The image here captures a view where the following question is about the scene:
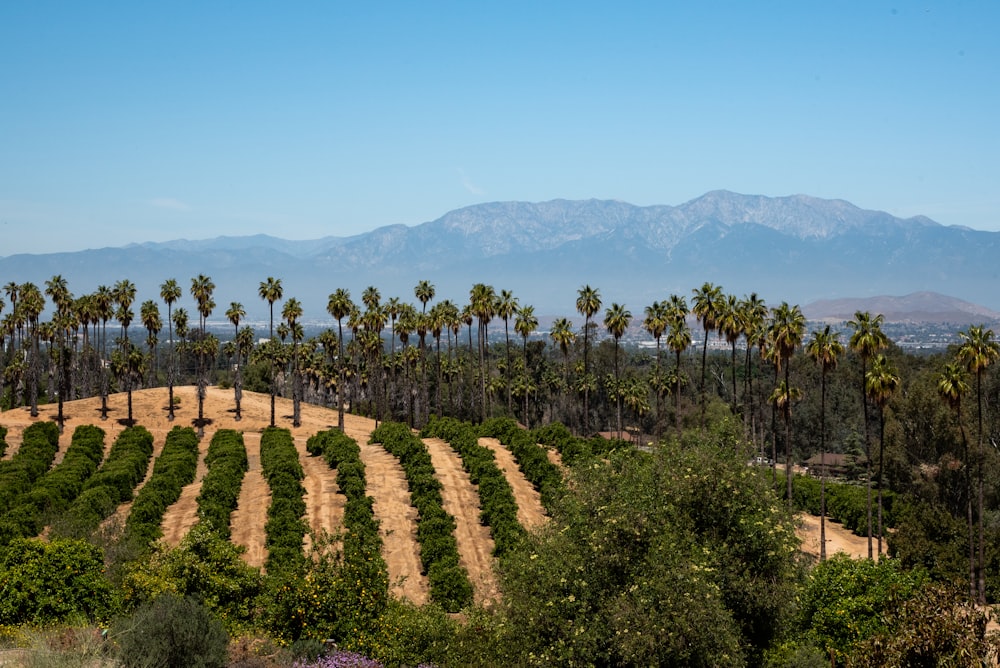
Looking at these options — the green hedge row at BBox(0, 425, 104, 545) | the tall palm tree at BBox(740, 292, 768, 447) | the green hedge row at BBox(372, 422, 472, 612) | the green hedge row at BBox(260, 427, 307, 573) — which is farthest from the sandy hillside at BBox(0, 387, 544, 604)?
the tall palm tree at BBox(740, 292, 768, 447)

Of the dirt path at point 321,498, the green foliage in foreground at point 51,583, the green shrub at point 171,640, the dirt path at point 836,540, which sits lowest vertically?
the dirt path at point 836,540

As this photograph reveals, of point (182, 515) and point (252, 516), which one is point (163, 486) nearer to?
point (182, 515)

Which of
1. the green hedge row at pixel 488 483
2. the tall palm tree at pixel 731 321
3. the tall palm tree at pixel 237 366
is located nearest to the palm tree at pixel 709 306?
the tall palm tree at pixel 731 321

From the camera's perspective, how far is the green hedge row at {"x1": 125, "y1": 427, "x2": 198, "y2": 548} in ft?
140

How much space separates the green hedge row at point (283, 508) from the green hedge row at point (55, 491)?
11531 millimetres

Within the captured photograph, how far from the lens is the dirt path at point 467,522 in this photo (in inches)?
1644

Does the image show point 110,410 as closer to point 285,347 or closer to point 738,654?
point 285,347

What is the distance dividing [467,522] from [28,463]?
31.8 meters

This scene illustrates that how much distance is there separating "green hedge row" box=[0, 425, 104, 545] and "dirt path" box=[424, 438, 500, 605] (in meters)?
22.2

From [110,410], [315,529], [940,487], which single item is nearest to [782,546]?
[315,529]

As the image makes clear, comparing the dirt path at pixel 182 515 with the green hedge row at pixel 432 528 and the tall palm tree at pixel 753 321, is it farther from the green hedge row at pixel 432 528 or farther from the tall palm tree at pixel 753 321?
the tall palm tree at pixel 753 321

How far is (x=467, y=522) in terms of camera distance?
51125mm

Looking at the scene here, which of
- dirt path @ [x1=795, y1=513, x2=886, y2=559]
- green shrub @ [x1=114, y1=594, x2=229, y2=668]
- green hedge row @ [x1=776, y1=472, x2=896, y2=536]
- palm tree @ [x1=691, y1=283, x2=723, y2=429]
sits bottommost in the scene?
dirt path @ [x1=795, y1=513, x2=886, y2=559]

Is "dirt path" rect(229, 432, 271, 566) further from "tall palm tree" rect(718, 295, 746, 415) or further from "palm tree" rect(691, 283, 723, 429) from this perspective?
"tall palm tree" rect(718, 295, 746, 415)
